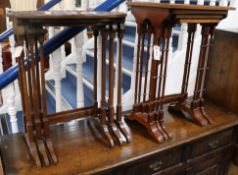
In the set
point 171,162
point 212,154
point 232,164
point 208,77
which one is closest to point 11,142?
point 171,162

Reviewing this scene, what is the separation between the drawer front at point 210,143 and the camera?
1463 millimetres

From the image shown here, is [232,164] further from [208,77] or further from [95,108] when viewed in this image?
[95,108]

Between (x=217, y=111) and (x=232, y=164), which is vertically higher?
(x=217, y=111)

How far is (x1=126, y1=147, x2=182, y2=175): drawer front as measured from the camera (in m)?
1.25

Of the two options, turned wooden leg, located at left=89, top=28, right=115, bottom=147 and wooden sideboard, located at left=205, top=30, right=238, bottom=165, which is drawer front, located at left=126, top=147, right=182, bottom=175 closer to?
turned wooden leg, located at left=89, top=28, right=115, bottom=147

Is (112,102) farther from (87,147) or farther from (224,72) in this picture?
(224,72)

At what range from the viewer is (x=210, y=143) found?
1.53 metres

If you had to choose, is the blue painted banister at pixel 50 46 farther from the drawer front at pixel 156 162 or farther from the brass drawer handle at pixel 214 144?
the brass drawer handle at pixel 214 144

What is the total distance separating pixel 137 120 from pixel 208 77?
0.83m

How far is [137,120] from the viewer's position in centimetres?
147

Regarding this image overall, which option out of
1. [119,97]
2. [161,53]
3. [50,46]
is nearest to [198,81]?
[161,53]

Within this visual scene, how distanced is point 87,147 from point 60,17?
0.66 meters

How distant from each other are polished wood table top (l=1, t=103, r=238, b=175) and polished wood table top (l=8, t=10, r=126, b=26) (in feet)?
2.04

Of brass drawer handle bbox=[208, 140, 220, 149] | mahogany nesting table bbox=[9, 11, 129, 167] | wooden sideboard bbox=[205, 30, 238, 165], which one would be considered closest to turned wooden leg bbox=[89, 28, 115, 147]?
mahogany nesting table bbox=[9, 11, 129, 167]
